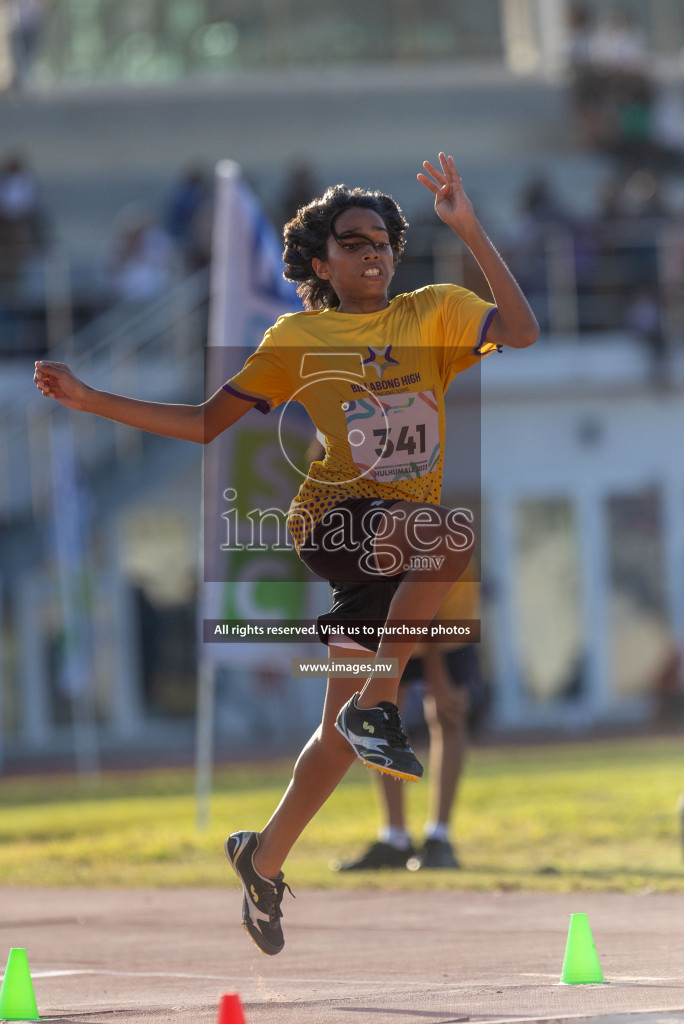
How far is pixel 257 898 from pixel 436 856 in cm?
315

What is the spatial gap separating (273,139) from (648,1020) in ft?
65.2

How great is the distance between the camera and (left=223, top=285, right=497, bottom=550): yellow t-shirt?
4266 millimetres

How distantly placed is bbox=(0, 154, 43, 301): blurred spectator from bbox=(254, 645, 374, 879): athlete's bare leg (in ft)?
44.5

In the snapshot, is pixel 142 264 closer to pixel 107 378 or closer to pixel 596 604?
pixel 107 378

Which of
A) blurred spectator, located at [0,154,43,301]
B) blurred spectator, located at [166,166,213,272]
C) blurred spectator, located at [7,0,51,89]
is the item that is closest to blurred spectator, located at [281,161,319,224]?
blurred spectator, located at [166,166,213,272]

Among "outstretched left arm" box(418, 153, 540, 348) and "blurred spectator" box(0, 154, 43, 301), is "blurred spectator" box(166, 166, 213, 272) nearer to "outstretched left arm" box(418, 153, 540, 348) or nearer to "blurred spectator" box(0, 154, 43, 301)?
"blurred spectator" box(0, 154, 43, 301)

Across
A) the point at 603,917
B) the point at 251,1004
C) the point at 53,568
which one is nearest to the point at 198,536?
the point at 53,568

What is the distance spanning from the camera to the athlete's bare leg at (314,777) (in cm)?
430

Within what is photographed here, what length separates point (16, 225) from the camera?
17.8 meters

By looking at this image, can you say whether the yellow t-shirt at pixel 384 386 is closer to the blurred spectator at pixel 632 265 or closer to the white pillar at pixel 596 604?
the blurred spectator at pixel 632 265

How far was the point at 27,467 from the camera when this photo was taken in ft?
58.6

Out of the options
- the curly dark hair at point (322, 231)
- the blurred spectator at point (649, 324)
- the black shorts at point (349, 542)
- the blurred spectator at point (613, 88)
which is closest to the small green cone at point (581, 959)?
the black shorts at point (349, 542)

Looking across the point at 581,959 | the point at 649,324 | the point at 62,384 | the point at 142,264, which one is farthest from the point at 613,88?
the point at 581,959

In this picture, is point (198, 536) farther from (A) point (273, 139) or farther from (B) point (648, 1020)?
(B) point (648, 1020)
